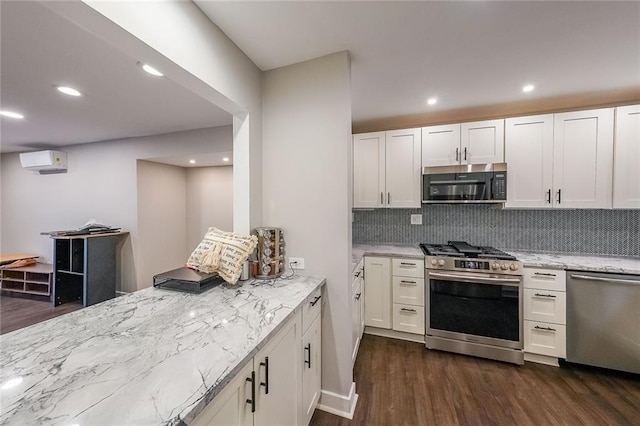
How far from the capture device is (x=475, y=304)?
232 centimetres

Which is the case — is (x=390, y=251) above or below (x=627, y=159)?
below

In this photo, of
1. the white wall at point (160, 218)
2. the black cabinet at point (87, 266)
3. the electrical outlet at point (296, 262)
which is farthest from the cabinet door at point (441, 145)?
the black cabinet at point (87, 266)

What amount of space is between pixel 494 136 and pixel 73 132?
5.33 metres

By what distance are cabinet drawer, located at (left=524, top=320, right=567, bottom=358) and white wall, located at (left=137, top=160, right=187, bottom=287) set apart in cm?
487

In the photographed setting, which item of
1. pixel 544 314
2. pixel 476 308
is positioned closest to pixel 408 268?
pixel 476 308

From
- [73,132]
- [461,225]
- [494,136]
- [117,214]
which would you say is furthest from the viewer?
[117,214]

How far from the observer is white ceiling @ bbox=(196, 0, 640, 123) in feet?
4.54

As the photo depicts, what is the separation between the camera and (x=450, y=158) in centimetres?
271

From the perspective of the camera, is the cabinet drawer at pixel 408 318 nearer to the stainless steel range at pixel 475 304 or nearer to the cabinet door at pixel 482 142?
the stainless steel range at pixel 475 304

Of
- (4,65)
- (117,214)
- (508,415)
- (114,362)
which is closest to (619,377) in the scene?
(508,415)

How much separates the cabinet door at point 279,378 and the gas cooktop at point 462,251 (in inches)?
70.5

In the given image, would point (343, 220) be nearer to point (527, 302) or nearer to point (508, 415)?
point (508, 415)

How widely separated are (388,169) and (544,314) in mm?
2010

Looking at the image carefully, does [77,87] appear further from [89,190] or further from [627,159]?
[627,159]
